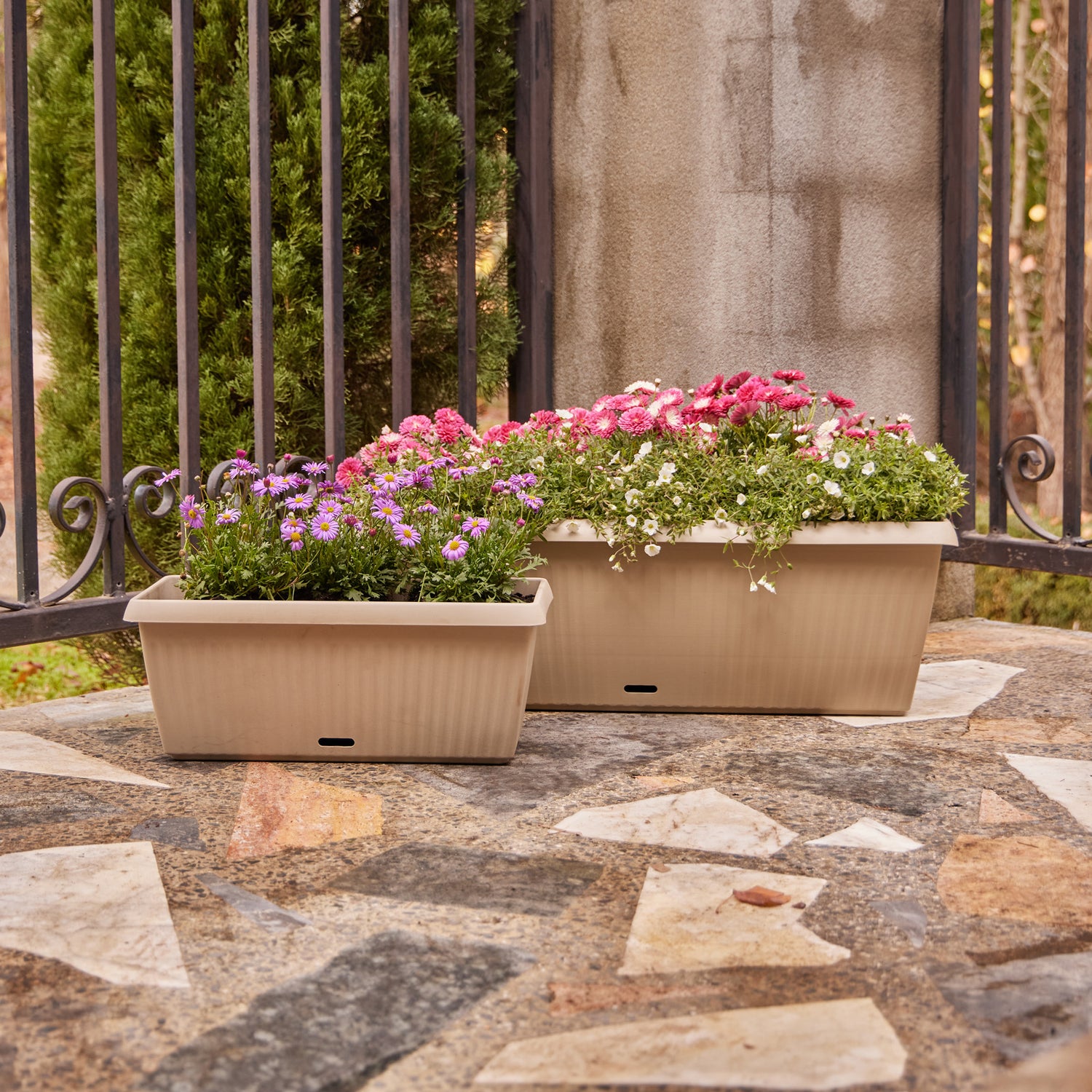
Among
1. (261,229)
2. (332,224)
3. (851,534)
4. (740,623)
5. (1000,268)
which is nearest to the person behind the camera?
(851,534)

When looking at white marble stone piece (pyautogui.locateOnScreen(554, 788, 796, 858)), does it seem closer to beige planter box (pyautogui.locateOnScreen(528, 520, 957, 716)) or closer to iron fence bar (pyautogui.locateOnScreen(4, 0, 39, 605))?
beige planter box (pyautogui.locateOnScreen(528, 520, 957, 716))

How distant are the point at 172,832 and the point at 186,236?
156 centimetres

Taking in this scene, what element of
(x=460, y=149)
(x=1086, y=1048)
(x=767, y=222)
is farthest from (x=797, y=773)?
(x=460, y=149)

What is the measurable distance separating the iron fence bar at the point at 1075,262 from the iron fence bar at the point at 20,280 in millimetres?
2566

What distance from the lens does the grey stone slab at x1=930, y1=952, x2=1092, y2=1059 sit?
3.72 ft

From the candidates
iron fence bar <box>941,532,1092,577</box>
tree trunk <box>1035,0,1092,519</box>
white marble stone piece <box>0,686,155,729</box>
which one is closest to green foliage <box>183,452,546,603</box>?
white marble stone piece <box>0,686,155,729</box>

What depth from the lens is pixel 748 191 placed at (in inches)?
136

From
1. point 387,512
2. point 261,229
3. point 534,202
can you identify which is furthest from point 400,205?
point 387,512

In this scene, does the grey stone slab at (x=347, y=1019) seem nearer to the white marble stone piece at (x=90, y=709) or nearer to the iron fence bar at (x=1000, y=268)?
the white marble stone piece at (x=90, y=709)

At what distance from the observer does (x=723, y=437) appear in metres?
2.58

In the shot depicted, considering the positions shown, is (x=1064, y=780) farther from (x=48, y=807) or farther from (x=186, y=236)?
(x=186, y=236)

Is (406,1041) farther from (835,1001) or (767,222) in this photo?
(767,222)

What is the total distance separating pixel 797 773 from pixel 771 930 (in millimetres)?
706

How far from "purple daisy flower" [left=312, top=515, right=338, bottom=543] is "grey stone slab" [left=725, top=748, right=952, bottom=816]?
33.8 inches
